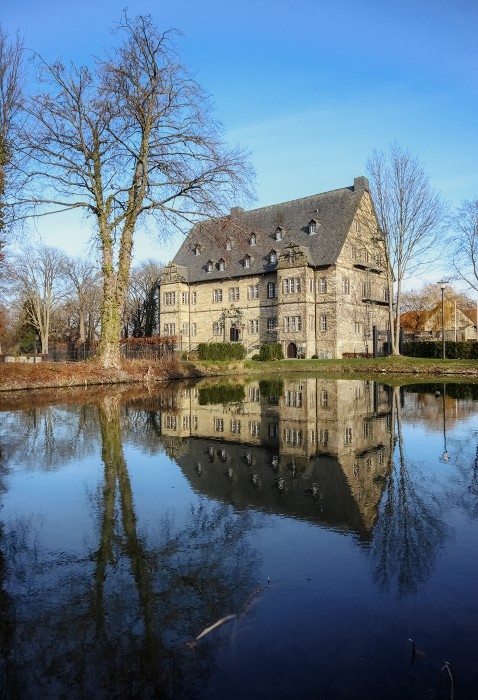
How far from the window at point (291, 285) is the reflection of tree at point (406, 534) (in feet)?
133

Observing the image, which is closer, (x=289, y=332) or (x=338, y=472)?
(x=338, y=472)

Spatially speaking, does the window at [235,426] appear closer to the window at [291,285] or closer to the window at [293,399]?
the window at [293,399]

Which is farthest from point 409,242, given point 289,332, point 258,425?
point 258,425

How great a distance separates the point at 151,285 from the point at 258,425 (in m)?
59.8

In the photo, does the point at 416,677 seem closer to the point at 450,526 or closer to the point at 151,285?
the point at 450,526

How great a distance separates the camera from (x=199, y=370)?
32125 mm

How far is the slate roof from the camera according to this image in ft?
155

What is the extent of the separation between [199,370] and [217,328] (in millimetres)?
22596

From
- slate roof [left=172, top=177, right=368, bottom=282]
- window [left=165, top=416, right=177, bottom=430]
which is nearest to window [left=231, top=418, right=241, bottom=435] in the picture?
window [left=165, top=416, right=177, bottom=430]

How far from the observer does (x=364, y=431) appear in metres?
10.2

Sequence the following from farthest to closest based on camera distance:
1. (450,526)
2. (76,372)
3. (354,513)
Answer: (76,372)
(354,513)
(450,526)

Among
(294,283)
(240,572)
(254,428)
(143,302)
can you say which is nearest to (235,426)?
(254,428)

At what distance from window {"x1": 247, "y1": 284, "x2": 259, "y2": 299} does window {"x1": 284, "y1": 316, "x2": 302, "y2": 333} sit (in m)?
5.30

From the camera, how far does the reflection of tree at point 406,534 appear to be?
3.83 metres
